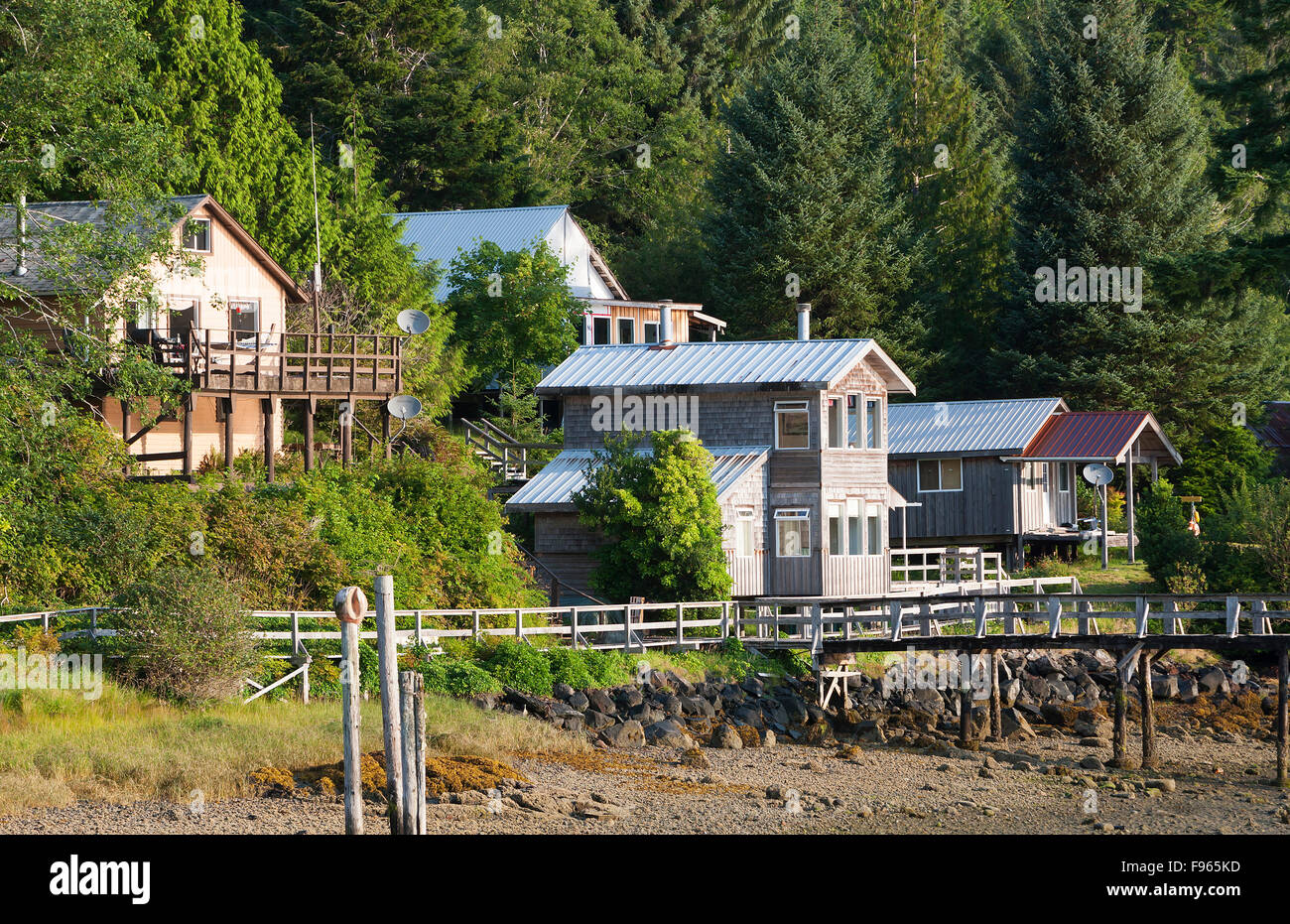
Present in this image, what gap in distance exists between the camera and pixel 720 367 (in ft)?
135

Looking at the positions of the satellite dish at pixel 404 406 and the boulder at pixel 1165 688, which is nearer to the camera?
the boulder at pixel 1165 688

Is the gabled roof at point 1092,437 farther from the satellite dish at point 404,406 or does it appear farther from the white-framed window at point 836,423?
the satellite dish at point 404,406

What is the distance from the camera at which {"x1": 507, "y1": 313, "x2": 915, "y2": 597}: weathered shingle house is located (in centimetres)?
3900

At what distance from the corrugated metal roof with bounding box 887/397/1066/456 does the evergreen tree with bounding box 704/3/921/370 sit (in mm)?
7439

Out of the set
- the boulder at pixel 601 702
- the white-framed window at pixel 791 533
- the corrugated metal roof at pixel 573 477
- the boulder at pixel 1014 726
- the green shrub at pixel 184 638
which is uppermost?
the corrugated metal roof at pixel 573 477

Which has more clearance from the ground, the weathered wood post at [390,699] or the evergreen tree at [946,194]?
the evergreen tree at [946,194]

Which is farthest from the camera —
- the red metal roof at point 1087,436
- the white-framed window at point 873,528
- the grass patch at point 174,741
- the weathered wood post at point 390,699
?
the red metal roof at point 1087,436

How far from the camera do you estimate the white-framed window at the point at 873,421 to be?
41344 mm

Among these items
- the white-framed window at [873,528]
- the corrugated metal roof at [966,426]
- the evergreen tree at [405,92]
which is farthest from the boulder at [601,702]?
the evergreen tree at [405,92]

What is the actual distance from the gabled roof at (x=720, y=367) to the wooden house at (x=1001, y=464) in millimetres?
6144

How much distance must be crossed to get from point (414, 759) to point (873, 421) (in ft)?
80.6

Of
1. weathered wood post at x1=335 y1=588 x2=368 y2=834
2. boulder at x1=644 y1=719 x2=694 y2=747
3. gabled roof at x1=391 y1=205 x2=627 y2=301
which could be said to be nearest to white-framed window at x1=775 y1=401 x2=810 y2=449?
boulder at x1=644 y1=719 x2=694 y2=747

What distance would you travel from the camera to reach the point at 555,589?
37.9 metres

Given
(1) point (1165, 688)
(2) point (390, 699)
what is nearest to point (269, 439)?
(2) point (390, 699)
